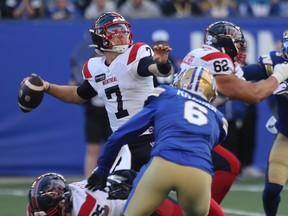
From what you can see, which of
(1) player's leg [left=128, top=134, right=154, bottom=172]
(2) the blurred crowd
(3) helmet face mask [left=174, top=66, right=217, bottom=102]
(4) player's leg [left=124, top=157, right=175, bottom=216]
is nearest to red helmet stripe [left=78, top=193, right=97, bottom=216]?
(4) player's leg [left=124, top=157, right=175, bottom=216]

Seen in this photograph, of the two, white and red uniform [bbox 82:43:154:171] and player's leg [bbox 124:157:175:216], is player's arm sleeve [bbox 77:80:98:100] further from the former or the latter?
player's leg [bbox 124:157:175:216]

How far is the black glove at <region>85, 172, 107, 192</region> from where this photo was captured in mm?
5867

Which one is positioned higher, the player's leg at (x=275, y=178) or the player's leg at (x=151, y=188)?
the player's leg at (x=151, y=188)

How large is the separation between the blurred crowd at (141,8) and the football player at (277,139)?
15.5 feet

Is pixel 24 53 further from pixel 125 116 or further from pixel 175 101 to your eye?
pixel 175 101

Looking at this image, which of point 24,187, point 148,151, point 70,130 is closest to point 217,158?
point 148,151

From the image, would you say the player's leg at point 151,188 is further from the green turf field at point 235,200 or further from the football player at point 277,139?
the green turf field at point 235,200

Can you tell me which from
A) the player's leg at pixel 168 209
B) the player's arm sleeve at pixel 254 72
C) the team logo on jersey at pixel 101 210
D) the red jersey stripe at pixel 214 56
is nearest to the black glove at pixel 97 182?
the team logo on jersey at pixel 101 210

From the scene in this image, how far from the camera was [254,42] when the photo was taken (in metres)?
11.5

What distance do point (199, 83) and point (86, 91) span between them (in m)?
1.47

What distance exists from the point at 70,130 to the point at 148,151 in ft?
16.7

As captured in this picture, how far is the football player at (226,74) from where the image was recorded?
6.31 m

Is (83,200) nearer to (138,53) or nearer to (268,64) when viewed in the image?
(138,53)

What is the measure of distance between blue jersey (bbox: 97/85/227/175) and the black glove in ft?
0.76
